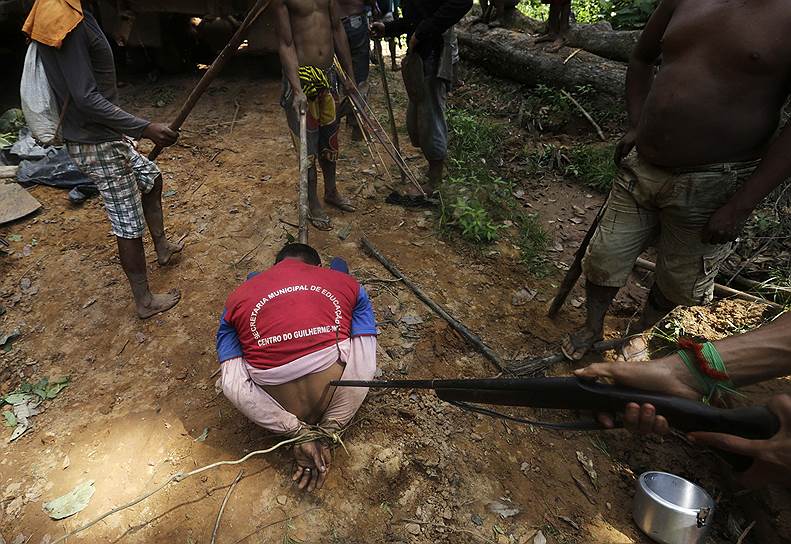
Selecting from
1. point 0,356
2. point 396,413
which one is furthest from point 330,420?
point 0,356

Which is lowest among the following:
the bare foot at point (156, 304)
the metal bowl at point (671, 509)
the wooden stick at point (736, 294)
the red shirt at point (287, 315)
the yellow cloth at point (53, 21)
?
the bare foot at point (156, 304)

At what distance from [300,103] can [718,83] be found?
9.79 ft

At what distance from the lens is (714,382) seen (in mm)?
1655

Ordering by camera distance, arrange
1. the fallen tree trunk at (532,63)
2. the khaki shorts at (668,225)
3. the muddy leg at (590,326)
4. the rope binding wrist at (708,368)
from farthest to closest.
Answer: the fallen tree trunk at (532,63) → the muddy leg at (590,326) → the khaki shorts at (668,225) → the rope binding wrist at (708,368)

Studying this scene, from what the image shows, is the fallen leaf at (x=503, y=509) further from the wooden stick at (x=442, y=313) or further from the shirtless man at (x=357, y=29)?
the shirtless man at (x=357, y=29)

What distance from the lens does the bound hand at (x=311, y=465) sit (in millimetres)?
2604

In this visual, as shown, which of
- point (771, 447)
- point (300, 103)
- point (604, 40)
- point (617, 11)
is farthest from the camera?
point (617, 11)

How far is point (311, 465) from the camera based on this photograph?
8.68ft

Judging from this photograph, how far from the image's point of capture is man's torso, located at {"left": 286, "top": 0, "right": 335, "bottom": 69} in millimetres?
4297

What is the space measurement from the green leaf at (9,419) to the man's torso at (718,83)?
14.1 feet

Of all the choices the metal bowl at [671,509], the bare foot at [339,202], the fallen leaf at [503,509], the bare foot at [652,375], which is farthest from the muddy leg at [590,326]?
the bare foot at [339,202]

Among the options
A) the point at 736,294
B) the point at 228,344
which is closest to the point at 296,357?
the point at 228,344

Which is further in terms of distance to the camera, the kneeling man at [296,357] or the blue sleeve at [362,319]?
the blue sleeve at [362,319]

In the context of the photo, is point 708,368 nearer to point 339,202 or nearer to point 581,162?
point 339,202
